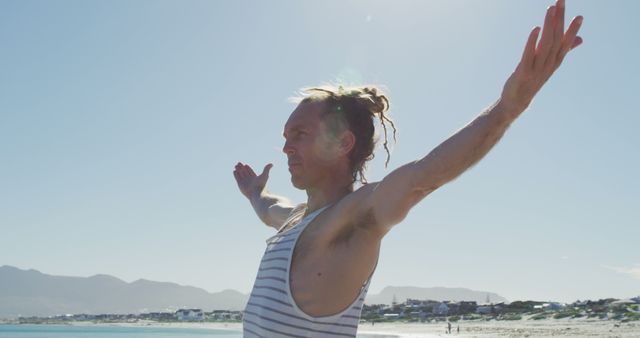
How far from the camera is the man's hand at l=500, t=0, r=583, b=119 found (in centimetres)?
149

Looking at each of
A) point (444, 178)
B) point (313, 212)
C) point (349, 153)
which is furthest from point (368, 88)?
point (444, 178)

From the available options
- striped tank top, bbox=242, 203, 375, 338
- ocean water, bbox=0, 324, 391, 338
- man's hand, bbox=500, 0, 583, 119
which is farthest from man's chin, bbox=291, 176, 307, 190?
ocean water, bbox=0, 324, 391, 338

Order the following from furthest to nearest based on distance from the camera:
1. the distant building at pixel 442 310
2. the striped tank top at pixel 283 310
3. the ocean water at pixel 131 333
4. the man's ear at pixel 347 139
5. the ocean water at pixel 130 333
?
the distant building at pixel 442 310
the ocean water at pixel 130 333
the ocean water at pixel 131 333
the man's ear at pixel 347 139
the striped tank top at pixel 283 310

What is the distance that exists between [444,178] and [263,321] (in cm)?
75

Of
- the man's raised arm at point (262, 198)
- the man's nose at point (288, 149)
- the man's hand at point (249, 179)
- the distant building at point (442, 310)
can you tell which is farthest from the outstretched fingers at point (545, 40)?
the distant building at point (442, 310)

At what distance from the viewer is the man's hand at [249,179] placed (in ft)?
12.9

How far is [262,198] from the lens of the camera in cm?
372

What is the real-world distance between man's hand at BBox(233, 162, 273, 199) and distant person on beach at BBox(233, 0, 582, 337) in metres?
1.50

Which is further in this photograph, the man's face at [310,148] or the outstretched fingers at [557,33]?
the man's face at [310,148]

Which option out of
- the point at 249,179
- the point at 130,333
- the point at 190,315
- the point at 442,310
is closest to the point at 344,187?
the point at 249,179

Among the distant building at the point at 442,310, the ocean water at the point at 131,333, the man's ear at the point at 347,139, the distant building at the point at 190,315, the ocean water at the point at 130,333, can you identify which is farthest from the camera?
the distant building at the point at 190,315

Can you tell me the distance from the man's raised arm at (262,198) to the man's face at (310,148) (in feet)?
3.35

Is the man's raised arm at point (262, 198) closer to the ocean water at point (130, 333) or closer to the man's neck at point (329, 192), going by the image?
the man's neck at point (329, 192)

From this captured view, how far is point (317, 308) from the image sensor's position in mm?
1857
